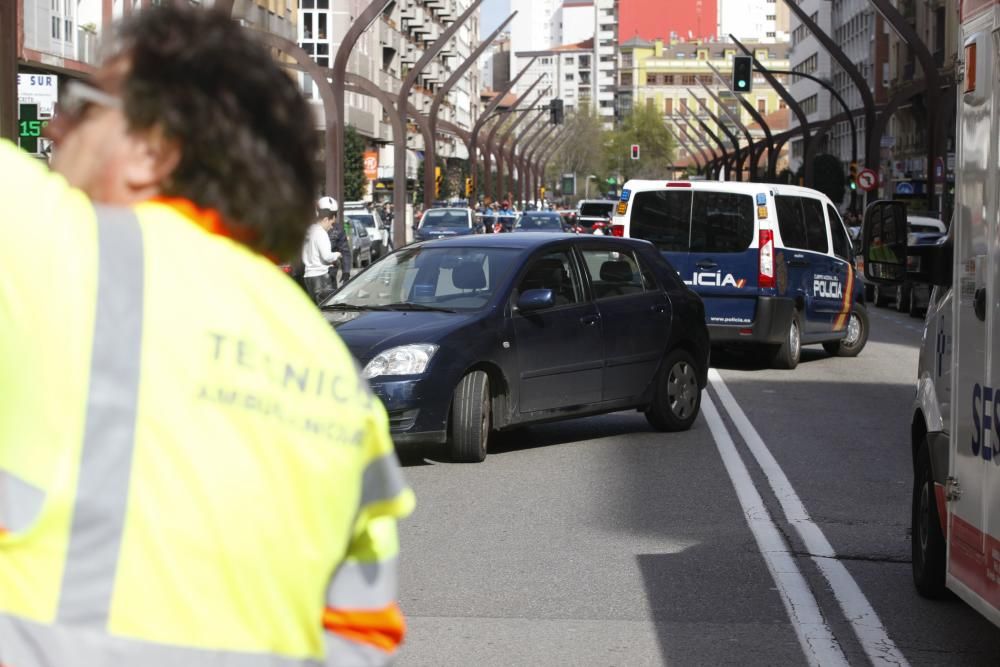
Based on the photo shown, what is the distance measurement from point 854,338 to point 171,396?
2023 centimetres

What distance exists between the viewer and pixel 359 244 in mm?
46438

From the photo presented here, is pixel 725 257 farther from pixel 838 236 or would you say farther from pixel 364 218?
pixel 364 218

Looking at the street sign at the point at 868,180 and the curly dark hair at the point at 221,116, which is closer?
the curly dark hair at the point at 221,116

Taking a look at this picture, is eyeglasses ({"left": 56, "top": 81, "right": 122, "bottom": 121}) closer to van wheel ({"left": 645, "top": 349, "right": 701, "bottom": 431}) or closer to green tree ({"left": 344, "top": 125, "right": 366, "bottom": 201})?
van wheel ({"left": 645, "top": 349, "right": 701, "bottom": 431})

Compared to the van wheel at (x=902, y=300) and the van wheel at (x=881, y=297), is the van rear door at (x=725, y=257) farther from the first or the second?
the van wheel at (x=881, y=297)

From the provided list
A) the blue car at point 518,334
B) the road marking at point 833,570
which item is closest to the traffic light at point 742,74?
the blue car at point 518,334

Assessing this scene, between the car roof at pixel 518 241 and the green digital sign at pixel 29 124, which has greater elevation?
the green digital sign at pixel 29 124

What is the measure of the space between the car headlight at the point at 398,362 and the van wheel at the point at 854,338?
438 inches

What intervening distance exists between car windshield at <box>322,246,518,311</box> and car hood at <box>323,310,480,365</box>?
0.73 feet

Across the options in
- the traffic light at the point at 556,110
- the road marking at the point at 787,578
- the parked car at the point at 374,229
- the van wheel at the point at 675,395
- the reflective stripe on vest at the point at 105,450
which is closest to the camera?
the reflective stripe on vest at the point at 105,450

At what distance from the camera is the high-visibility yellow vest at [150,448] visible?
6.19ft

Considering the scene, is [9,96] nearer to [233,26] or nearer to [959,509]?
[959,509]

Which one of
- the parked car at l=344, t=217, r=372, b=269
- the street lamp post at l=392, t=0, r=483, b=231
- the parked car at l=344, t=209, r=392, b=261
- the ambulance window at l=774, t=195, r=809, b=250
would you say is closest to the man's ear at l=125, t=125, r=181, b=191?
the ambulance window at l=774, t=195, r=809, b=250

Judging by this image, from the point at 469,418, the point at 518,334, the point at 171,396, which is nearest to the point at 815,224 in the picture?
the point at 518,334
